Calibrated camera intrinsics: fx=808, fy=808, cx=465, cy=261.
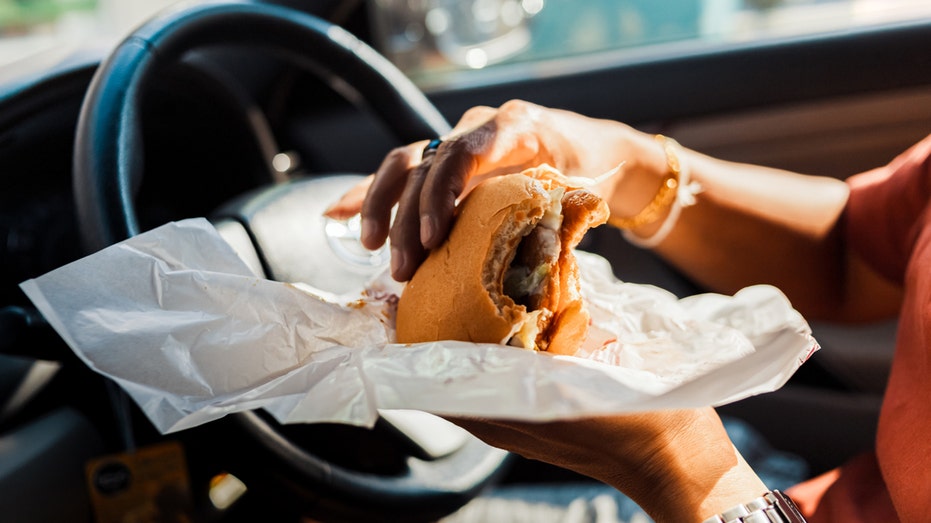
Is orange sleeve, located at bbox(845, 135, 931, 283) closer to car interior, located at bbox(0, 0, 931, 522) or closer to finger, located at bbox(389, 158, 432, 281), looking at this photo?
car interior, located at bbox(0, 0, 931, 522)

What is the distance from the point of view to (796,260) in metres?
1.27

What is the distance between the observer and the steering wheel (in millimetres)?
768

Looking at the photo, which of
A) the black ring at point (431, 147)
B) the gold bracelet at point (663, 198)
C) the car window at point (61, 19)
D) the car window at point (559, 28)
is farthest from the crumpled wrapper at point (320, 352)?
the car window at point (559, 28)

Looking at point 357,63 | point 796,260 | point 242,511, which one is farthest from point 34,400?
point 796,260

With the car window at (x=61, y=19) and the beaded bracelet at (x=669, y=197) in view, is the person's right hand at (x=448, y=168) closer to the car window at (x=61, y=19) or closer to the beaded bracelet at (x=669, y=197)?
the beaded bracelet at (x=669, y=197)

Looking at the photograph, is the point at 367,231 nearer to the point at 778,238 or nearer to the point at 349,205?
the point at 349,205

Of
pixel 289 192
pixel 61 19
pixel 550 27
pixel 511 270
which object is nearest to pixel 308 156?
pixel 550 27

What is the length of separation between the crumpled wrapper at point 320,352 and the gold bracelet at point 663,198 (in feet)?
1.01

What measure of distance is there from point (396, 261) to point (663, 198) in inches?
20.4

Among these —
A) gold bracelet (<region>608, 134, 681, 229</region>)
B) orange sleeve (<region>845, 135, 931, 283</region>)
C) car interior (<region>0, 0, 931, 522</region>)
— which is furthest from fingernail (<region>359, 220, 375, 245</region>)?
orange sleeve (<region>845, 135, 931, 283</region>)

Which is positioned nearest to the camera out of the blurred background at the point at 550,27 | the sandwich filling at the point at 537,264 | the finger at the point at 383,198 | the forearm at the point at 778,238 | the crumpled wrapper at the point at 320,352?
the crumpled wrapper at the point at 320,352

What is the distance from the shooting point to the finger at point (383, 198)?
821 millimetres

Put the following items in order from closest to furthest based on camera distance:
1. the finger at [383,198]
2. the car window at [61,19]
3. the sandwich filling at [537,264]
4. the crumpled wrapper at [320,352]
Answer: the crumpled wrapper at [320,352] → the sandwich filling at [537,264] → the finger at [383,198] → the car window at [61,19]

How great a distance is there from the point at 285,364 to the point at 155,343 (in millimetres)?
115
